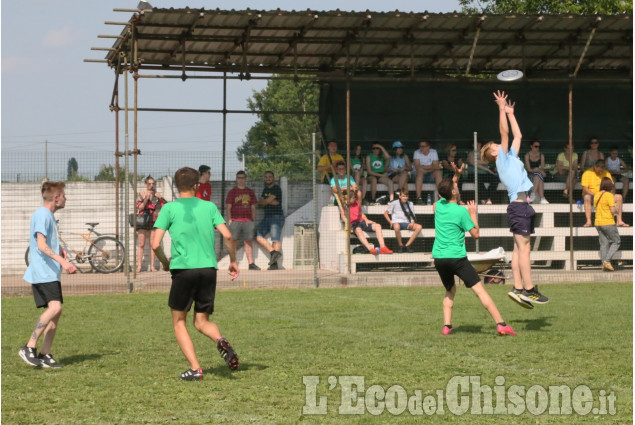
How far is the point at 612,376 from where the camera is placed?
329 inches

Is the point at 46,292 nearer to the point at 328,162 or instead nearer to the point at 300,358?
the point at 300,358

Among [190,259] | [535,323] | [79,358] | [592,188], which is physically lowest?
[79,358]

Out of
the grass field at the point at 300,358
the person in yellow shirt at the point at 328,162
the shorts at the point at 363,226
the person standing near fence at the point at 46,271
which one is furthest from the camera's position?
the person in yellow shirt at the point at 328,162

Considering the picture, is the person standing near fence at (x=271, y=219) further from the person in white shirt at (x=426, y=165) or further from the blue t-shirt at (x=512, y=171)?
the blue t-shirt at (x=512, y=171)

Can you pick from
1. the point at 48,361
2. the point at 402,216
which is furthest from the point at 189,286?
the point at 402,216

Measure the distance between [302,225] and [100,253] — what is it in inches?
172

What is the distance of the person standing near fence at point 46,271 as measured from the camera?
961 cm

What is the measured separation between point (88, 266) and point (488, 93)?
10.3m

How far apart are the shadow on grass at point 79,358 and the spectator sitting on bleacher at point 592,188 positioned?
14.3 meters

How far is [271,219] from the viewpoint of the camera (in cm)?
2145

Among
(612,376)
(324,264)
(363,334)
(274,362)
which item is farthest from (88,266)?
(612,376)

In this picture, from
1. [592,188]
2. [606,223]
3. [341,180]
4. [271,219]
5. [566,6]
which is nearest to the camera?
[606,223]

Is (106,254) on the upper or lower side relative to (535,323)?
upper

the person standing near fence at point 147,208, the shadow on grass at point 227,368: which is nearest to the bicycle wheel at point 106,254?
the person standing near fence at point 147,208
